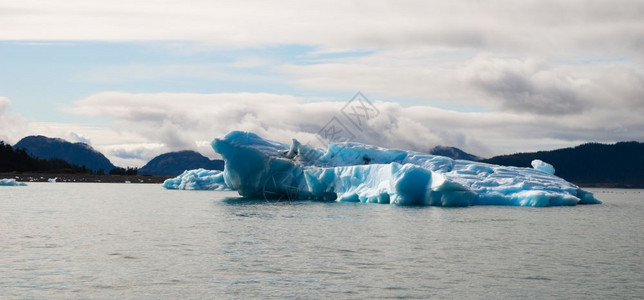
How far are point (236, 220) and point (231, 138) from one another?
571 inches

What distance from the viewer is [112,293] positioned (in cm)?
1233

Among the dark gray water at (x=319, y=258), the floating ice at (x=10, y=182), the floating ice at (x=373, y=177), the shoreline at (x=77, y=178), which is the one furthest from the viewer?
the shoreline at (x=77, y=178)

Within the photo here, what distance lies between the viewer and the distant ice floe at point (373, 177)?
3762 centimetres

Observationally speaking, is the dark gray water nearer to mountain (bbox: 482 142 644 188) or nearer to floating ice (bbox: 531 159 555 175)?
floating ice (bbox: 531 159 555 175)

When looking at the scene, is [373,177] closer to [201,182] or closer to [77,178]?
[201,182]

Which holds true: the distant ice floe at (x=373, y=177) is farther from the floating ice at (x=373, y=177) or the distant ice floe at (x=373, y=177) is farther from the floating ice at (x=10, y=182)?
the floating ice at (x=10, y=182)

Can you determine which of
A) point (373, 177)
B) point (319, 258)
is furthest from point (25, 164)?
point (319, 258)

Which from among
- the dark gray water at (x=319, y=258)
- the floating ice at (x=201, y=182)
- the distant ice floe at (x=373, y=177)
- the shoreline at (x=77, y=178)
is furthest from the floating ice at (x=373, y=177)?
the shoreline at (x=77, y=178)

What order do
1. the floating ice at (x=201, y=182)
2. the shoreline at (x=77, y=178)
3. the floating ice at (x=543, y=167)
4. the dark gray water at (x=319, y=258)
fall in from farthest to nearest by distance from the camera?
Answer: 1. the shoreline at (x=77, y=178)
2. the floating ice at (x=201, y=182)
3. the floating ice at (x=543, y=167)
4. the dark gray water at (x=319, y=258)

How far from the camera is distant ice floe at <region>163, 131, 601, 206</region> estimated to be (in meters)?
37.6

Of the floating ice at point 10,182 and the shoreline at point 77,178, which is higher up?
the shoreline at point 77,178

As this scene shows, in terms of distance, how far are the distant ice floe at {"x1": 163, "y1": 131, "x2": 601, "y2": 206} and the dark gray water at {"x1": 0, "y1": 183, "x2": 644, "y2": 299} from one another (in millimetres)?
8009

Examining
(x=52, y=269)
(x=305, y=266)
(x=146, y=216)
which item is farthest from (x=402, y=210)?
(x=52, y=269)

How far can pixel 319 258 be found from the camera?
17.0m
